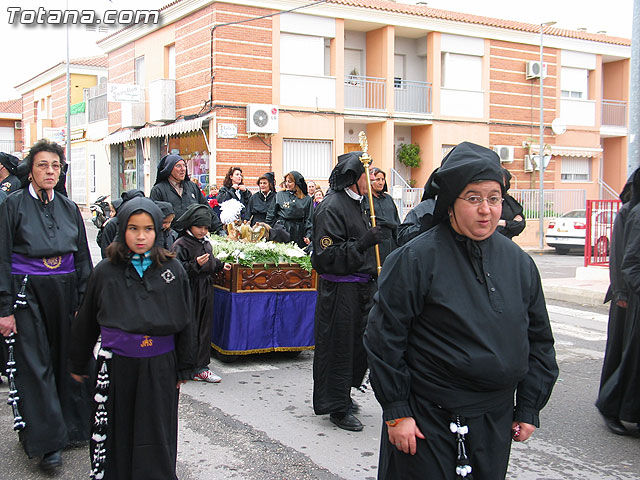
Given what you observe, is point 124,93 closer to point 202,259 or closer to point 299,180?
point 299,180

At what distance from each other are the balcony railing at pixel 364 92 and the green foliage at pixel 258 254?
17.9 metres

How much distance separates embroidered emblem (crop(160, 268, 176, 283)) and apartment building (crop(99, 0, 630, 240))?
18322mm

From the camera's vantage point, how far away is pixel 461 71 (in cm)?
2648

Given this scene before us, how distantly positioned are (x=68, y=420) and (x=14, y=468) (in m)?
0.45

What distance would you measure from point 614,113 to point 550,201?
8.32 meters

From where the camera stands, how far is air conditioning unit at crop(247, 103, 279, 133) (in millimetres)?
21734

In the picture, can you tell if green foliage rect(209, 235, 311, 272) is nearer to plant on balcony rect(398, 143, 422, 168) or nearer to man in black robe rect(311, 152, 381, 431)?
man in black robe rect(311, 152, 381, 431)

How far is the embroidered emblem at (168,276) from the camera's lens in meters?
3.80

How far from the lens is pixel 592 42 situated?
95.3 ft

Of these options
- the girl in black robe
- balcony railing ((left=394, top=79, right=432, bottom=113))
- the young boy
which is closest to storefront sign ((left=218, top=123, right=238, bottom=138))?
balcony railing ((left=394, top=79, right=432, bottom=113))

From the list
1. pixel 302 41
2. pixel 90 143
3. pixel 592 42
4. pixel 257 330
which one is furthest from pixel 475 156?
pixel 90 143

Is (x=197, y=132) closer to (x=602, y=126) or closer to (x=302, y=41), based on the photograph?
(x=302, y=41)
